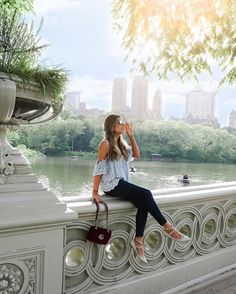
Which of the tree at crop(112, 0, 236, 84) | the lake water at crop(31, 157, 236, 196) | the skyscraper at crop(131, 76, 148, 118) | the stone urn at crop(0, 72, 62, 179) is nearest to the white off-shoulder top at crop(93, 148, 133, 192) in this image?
the stone urn at crop(0, 72, 62, 179)

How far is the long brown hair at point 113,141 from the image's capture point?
7.27 ft

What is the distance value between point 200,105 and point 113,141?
107 ft

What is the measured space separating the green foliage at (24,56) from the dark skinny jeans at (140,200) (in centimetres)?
72

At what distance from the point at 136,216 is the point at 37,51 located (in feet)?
3.60

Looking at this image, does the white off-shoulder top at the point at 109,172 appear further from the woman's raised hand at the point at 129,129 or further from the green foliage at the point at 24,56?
the green foliage at the point at 24,56

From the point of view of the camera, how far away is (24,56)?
1.64 m

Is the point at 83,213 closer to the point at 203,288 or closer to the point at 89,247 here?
the point at 89,247

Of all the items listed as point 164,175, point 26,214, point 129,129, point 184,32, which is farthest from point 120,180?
point 164,175

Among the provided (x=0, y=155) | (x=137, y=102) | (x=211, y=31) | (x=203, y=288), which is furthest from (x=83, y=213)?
(x=137, y=102)

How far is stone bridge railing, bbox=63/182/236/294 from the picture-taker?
1987 mm

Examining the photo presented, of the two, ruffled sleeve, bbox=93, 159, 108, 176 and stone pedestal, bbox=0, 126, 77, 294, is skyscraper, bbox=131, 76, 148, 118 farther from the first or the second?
stone pedestal, bbox=0, 126, 77, 294

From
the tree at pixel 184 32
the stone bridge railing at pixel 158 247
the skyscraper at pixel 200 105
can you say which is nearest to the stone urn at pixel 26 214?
the stone bridge railing at pixel 158 247

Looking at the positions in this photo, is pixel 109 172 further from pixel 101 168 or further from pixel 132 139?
pixel 132 139

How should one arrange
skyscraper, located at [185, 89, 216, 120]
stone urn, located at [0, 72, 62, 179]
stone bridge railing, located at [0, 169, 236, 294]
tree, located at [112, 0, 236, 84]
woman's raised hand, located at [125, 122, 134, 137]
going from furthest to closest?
skyscraper, located at [185, 89, 216, 120] < tree, located at [112, 0, 236, 84] < woman's raised hand, located at [125, 122, 134, 137] < stone bridge railing, located at [0, 169, 236, 294] < stone urn, located at [0, 72, 62, 179]
